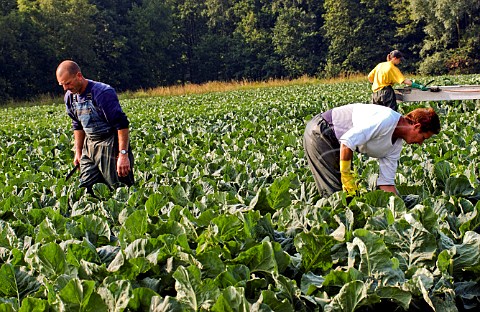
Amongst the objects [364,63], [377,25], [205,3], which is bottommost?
[364,63]

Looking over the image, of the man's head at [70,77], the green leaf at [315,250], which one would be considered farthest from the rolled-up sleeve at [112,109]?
the green leaf at [315,250]

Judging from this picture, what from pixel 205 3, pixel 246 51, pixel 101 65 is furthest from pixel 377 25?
Answer: pixel 101 65

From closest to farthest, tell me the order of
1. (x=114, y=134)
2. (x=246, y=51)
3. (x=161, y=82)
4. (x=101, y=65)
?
1. (x=114, y=134)
2. (x=101, y=65)
3. (x=161, y=82)
4. (x=246, y=51)

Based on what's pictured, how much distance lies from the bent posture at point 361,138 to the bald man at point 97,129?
1.82 metres

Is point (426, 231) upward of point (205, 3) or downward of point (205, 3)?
downward

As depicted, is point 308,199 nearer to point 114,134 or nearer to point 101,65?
point 114,134

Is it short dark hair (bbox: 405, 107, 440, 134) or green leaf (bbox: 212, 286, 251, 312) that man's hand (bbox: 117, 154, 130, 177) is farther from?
green leaf (bbox: 212, 286, 251, 312)

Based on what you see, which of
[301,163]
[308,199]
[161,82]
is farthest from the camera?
[161,82]

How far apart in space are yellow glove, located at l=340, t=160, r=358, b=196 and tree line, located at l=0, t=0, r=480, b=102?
42.0 metres

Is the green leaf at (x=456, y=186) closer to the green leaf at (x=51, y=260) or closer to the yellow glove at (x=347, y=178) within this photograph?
the yellow glove at (x=347, y=178)

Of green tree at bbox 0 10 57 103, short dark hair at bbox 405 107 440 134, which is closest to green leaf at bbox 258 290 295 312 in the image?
short dark hair at bbox 405 107 440 134

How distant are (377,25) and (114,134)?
61193 mm

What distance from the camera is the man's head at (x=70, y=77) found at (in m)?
4.91

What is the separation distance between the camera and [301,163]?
20.2ft
